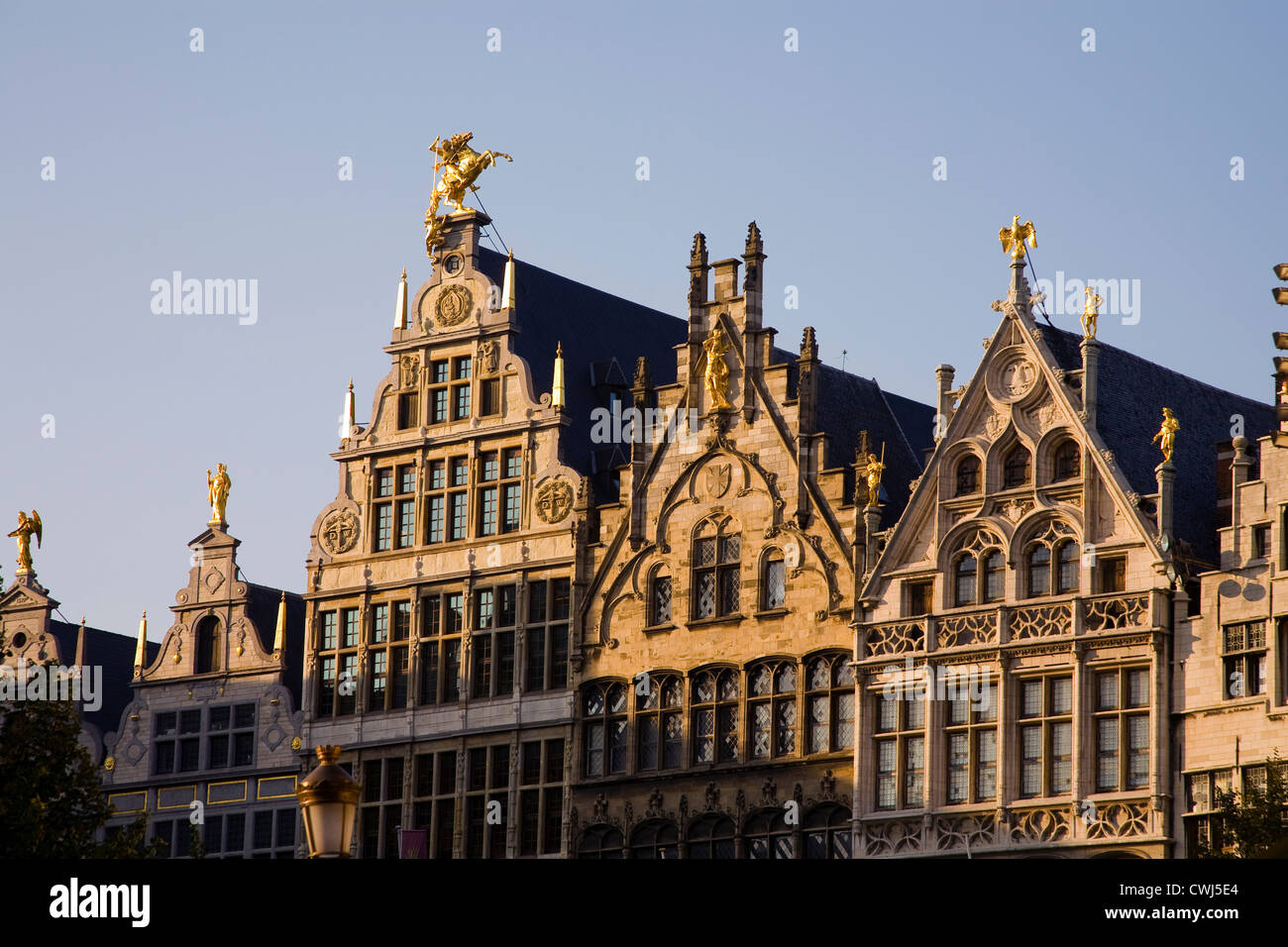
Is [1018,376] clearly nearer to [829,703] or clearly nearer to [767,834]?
[829,703]

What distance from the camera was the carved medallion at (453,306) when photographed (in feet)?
218

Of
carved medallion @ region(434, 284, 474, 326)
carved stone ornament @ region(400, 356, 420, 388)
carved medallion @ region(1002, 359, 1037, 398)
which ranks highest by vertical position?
carved medallion @ region(434, 284, 474, 326)

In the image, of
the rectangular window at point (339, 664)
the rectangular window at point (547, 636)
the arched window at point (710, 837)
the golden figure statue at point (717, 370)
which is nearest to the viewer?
the arched window at point (710, 837)

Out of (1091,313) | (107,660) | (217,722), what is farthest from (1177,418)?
(107,660)

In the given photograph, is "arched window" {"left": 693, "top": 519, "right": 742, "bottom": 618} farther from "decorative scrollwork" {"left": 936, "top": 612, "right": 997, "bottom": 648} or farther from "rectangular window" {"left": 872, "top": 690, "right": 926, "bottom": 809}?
"decorative scrollwork" {"left": 936, "top": 612, "right": 997, "bottom": 648}

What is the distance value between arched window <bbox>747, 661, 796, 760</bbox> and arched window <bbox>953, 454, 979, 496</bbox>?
204 inches

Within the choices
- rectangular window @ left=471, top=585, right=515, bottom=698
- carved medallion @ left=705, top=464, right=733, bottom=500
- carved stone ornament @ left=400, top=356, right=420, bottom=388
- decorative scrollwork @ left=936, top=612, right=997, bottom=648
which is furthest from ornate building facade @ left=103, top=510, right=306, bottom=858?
decorative scrollwork @ left=936, top=612, right=997, bottom=648

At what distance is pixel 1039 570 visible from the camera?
183 ft

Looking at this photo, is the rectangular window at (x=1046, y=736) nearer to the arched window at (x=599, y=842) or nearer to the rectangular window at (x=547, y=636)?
the arched window at (x=599, y=842)

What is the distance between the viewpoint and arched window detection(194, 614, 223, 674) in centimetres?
6912

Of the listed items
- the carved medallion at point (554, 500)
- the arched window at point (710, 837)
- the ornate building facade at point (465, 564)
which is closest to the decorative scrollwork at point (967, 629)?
the arched window at point (710, 837)

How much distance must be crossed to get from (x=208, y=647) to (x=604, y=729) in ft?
41.1

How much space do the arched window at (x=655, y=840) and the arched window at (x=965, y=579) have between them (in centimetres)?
804
